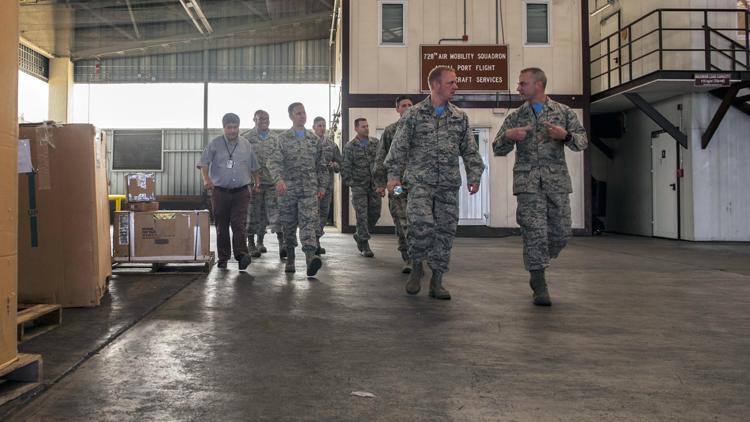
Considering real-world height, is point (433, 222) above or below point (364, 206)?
below

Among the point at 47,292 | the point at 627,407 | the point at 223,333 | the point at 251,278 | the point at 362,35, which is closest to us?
the point at 627,407

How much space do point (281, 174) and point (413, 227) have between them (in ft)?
6.46

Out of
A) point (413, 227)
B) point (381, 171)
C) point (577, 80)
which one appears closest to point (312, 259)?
point (381, 171)

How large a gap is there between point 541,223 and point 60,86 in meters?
26.7

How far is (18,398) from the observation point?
2148 millimetres

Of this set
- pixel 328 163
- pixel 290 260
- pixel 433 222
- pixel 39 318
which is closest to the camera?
pixel 39 318

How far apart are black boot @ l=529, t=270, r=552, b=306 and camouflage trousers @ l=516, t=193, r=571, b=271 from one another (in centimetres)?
6

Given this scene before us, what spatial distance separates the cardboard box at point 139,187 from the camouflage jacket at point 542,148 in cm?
378

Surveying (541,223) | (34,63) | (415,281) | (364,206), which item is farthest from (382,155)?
(34,63)

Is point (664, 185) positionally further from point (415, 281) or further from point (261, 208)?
point (415, 281)

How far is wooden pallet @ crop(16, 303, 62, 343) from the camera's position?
3175 millimetres

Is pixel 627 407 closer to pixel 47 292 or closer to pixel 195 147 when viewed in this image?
pixel 47 292

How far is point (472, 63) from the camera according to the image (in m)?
13.4

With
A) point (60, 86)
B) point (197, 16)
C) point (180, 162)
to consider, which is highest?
point (197, 16)
